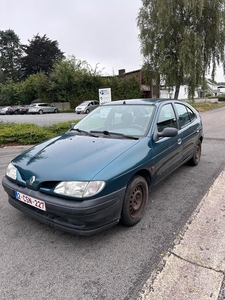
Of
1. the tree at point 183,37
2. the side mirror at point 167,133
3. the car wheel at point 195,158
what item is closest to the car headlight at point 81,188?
the side mirror at point 167,133

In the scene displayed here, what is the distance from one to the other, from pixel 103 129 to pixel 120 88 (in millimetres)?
26302

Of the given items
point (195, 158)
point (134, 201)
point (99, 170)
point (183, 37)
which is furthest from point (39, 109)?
point (99, 170)

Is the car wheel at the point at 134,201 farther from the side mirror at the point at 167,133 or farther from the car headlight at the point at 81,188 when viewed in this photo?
the side mirror at the point at 167,133

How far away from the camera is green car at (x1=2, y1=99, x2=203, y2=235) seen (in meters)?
2.10

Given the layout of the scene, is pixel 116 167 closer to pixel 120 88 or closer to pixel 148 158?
pixel 148 158

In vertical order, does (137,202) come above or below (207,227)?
above

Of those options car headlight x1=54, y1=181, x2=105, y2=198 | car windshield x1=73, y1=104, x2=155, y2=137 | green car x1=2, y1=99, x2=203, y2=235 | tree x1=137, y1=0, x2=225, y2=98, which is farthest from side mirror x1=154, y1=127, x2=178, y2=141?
tree x1=137, y1=0, x2=225, y2=98

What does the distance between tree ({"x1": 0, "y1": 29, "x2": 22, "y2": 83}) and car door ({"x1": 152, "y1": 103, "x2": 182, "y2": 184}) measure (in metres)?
52.9

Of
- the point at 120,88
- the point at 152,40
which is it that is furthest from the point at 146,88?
the point at 152,40

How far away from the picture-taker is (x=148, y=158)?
2.74 meters

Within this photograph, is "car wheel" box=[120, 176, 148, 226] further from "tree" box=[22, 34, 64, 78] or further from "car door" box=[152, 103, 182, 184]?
"tree" box=[22, 34, 64, 78]

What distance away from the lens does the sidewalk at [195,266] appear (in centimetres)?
172

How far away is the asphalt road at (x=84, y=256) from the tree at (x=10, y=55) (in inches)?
2113

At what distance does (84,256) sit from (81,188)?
0.70 m
